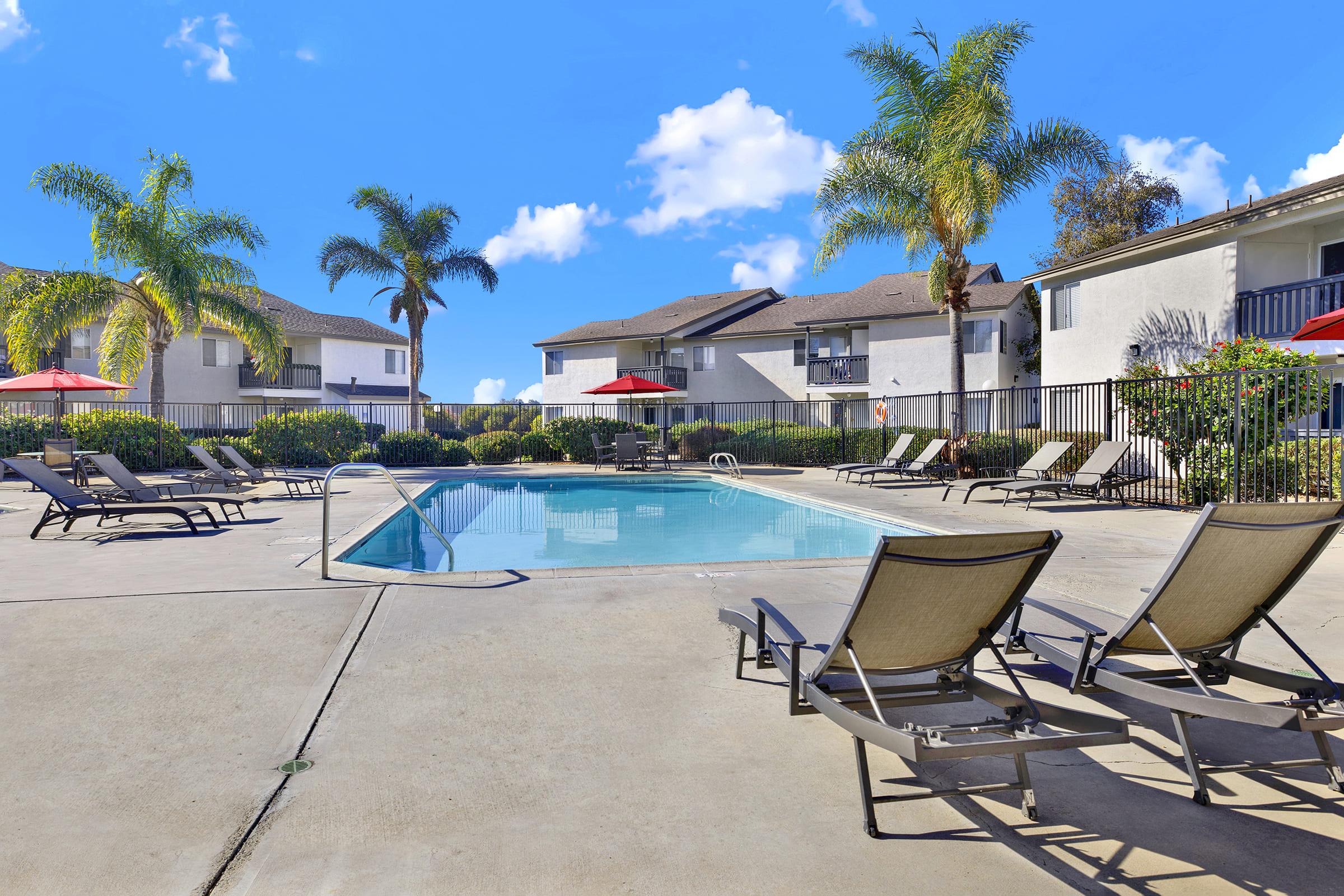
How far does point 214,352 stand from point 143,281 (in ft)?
51.4

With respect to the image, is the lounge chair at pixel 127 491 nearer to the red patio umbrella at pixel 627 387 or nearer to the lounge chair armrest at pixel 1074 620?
the lounge chair armrest at pixel 1074 620

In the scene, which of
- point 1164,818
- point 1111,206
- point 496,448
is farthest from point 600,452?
point 1111,206

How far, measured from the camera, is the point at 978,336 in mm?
31875

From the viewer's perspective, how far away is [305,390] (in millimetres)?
38188

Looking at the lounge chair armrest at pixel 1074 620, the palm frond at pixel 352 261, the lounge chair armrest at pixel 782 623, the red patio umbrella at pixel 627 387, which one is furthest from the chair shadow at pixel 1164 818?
the palm frond at pixel 352 261

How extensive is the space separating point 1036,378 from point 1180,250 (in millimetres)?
15127

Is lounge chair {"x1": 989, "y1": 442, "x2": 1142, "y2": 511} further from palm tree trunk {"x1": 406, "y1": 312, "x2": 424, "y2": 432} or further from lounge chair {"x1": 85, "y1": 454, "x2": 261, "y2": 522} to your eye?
palm tree trunk {"x1": 406, "y1": 312, "x2": 424, "y2": 432}

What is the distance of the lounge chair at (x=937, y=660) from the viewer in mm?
2557

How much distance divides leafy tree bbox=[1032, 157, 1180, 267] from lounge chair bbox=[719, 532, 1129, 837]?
34755 millimetres

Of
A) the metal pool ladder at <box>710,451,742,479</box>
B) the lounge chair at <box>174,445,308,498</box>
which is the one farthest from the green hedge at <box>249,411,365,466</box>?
the metal pool ladder at <box>710,451,742,479</box>

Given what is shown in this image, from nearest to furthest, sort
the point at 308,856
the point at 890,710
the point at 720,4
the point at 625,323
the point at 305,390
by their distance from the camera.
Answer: the point at 308,856
the point at 890,710
the point at 720,4
the point at 305,390
the point at 625,323

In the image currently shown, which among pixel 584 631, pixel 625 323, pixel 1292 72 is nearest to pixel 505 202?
pixel 625 323

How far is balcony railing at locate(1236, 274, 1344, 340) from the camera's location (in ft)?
54.1

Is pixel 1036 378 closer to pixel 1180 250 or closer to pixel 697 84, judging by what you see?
pixel 1180 250
